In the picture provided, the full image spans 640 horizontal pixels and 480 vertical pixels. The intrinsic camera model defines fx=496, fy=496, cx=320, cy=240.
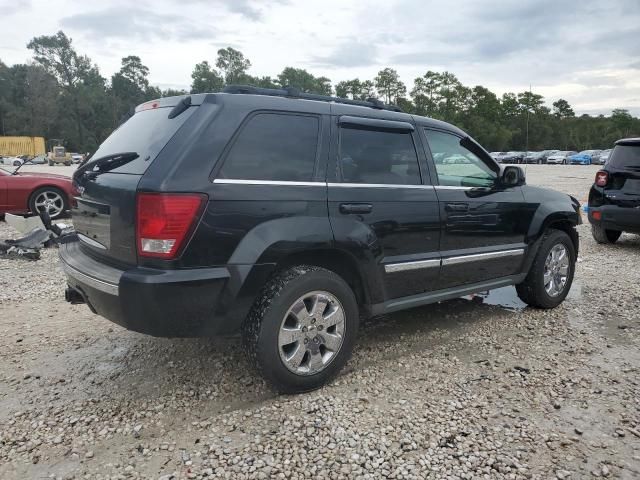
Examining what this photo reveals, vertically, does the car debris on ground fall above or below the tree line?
below

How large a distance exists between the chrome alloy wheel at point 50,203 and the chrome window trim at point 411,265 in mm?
7885

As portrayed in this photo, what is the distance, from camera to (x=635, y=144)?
759 cm

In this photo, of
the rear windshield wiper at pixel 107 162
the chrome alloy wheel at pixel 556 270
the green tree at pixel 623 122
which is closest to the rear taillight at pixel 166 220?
the rear windshield wiper at pixel 107 162

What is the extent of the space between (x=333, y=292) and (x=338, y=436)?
878 millimetres

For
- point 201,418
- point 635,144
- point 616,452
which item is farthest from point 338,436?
point 635,144

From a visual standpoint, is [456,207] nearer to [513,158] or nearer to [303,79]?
[513,158]

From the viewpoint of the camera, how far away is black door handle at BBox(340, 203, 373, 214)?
3254mm

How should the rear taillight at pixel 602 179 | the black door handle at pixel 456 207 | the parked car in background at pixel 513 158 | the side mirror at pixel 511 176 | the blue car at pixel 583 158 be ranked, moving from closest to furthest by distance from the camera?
1. the black door handle at pixel 456 207
2. the side mirror at pixel 511 176
3. the rear taillight at pixel 602 179
4. the blue car at pixel 583 158
5. the parked car in background at pixel 513 158

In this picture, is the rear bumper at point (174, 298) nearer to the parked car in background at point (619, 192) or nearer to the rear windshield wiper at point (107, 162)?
the rear windshield wiper at point (107, 162)

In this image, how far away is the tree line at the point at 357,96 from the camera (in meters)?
73.1

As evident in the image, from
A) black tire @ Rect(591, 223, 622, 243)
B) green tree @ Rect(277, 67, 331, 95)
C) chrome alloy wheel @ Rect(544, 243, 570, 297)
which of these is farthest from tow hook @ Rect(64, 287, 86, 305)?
green tree @ Rect(277, 67, 331, 95)

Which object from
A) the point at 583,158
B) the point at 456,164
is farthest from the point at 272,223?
the point at 583,158

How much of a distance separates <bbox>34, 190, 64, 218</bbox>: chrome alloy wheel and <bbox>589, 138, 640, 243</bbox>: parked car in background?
941 centimetres

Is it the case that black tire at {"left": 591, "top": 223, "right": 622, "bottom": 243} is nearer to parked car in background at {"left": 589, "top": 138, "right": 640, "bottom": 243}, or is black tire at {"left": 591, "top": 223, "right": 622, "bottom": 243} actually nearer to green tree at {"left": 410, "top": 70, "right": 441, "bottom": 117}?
parked car in background at {"left": 589, "top": 138, "right": 640, "bottom": 243}
